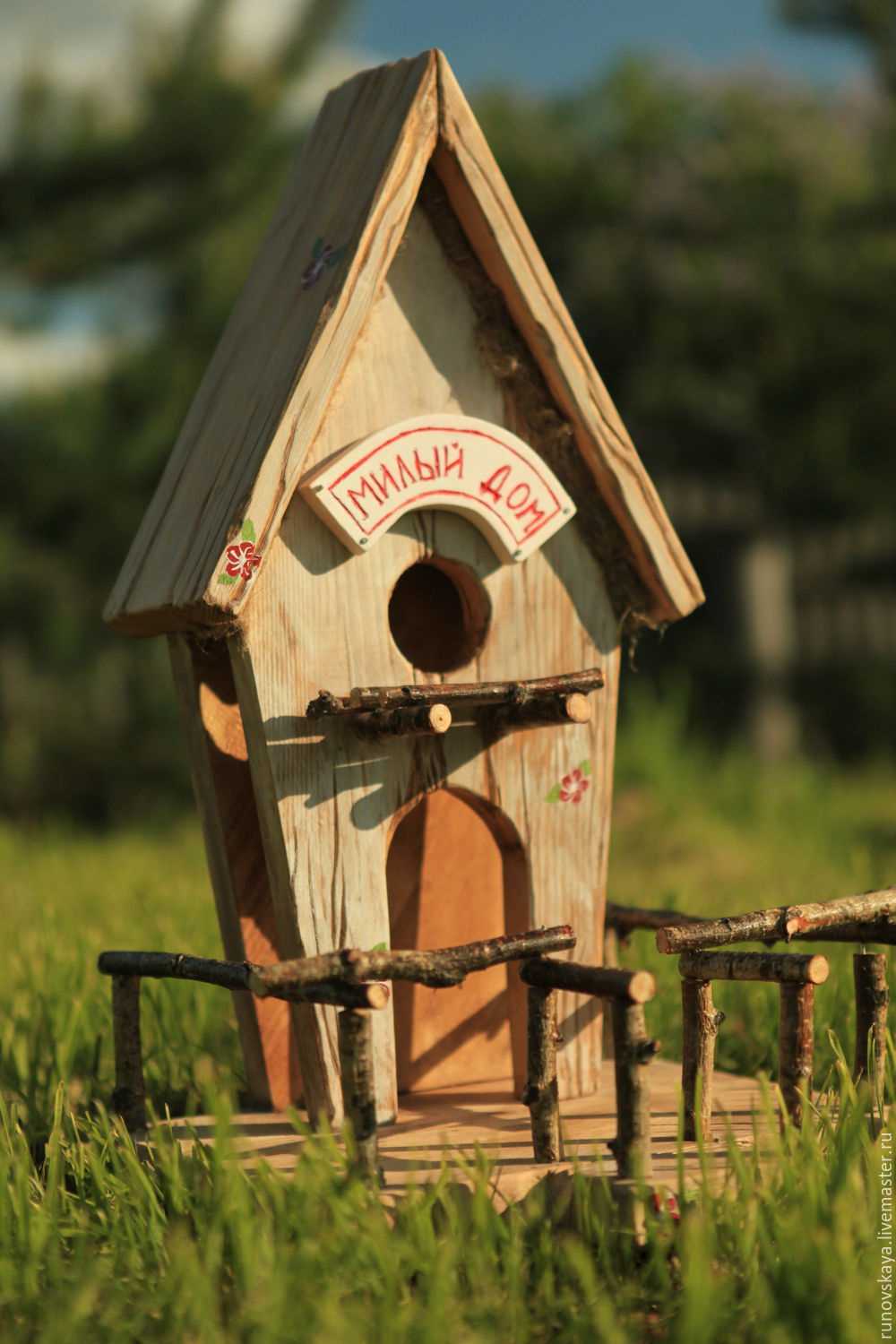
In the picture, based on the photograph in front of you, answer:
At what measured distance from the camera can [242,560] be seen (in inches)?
101

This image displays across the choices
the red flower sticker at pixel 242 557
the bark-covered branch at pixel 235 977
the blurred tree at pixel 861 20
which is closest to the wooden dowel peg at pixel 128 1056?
the bark-covered branch at pixel 235 977

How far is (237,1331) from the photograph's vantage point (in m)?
1.90

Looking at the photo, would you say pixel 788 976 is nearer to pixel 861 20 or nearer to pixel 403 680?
pixel 403 680

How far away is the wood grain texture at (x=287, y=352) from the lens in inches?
103

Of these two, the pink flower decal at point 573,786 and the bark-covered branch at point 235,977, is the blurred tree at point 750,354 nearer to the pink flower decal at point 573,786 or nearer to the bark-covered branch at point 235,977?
the pink flower decal at point 573,786

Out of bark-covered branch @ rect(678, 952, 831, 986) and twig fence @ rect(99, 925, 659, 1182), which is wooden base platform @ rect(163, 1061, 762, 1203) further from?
bark-covered branch @ rect(678, 952, 831, 986)

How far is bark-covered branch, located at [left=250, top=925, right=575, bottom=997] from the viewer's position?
2.18 metres

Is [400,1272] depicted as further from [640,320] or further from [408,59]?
[640,320]

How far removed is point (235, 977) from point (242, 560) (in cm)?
69

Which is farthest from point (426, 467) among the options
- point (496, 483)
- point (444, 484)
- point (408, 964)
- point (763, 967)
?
point (763, 967)

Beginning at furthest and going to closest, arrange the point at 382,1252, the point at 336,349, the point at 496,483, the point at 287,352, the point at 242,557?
1. the point at 496,483
2. the point at 287,352
3. the point at 336,349
4. the point at 242,557
5. the point at 382,1252

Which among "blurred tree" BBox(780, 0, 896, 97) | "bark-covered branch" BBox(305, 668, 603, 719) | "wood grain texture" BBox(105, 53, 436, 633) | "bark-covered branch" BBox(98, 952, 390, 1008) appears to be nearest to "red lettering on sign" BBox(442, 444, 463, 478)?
"wood grain texture" BBox(105, 53, 436, 633)

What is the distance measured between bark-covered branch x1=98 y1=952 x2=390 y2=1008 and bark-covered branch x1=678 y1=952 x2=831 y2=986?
511mm

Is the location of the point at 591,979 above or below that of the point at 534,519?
below
